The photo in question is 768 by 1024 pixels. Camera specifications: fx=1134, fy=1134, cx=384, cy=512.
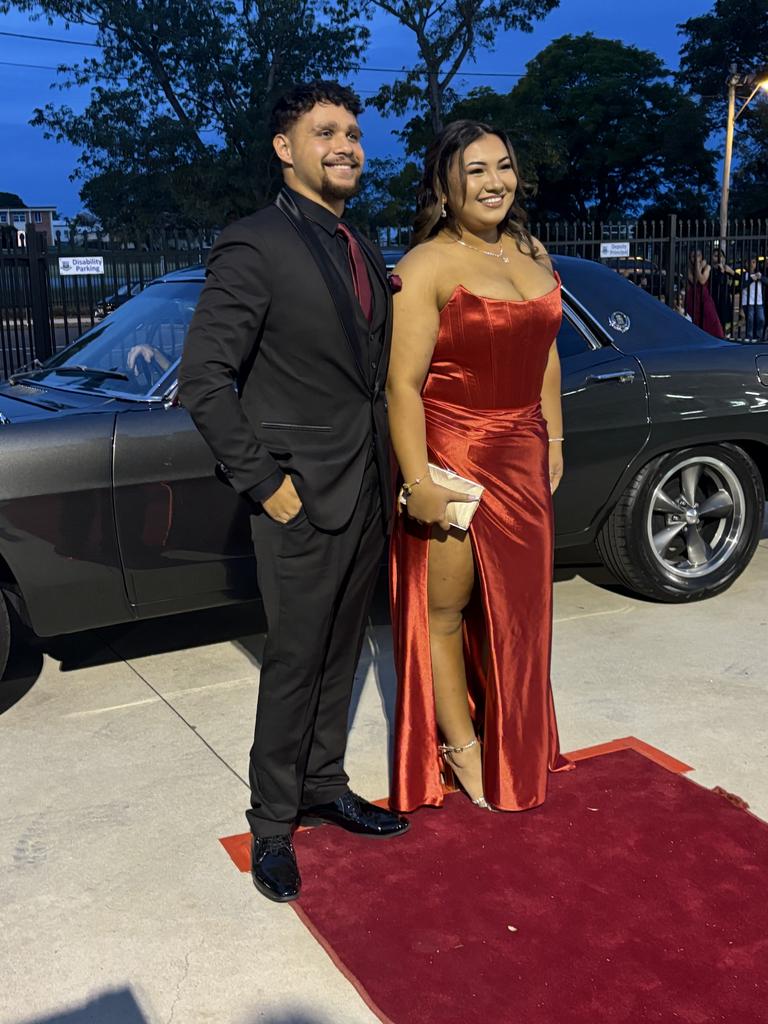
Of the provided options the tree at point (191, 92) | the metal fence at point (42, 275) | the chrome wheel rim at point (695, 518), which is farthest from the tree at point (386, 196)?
the chrome wheel rim at point (695, 518)

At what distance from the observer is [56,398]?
4.37 m

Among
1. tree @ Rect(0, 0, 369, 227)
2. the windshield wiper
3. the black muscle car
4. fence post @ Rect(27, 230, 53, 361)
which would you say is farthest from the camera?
tree @ Rect(0, 0, 369, 227)

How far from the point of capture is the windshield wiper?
4.46 meters

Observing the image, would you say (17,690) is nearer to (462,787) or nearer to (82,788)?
(82,788)

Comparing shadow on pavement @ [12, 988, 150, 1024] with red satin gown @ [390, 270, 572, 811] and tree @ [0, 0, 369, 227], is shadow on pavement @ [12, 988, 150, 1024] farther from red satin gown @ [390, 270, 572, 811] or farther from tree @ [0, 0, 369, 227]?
tree @ [0, 0, 369, 227]

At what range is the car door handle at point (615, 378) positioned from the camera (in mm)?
4836

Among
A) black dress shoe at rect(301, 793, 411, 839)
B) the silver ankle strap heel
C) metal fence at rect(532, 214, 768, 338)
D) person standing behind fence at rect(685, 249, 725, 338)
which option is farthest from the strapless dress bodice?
metal fence at rect(532, 214, 768, 338)

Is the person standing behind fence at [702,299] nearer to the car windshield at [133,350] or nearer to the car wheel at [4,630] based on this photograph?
the car windshield at [133,350]

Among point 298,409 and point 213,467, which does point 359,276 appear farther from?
point 213,467

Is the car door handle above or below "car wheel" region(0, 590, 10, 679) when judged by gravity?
above

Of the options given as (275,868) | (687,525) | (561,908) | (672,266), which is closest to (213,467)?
(275,868)

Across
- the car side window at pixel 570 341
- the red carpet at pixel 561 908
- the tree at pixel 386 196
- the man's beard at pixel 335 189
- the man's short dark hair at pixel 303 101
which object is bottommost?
the red carpet at pixel 561 908

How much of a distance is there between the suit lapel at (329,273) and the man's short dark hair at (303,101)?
0.19m

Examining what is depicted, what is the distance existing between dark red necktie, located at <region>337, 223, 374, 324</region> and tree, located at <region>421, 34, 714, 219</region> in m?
48.8
